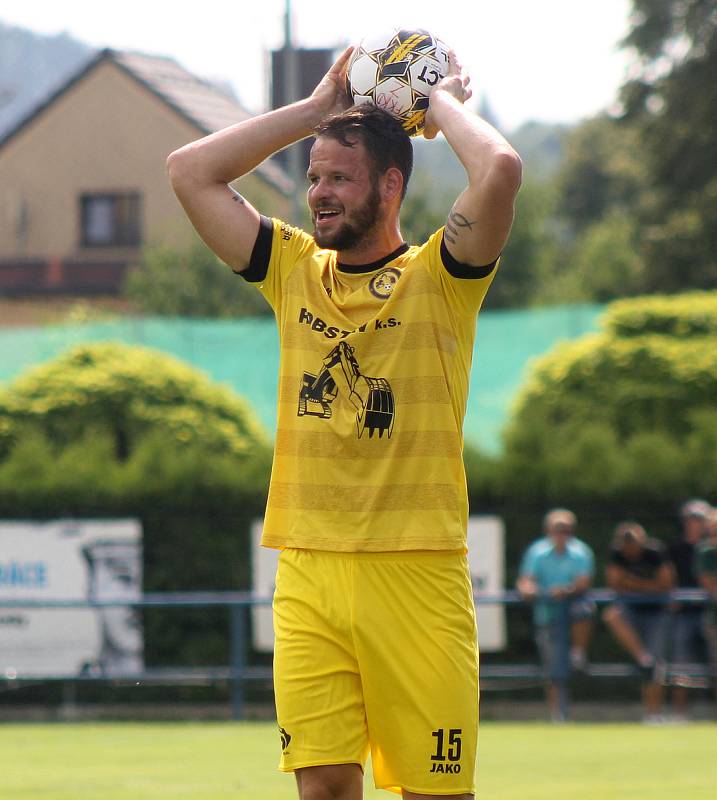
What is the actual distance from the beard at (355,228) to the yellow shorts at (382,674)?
826 millimetres

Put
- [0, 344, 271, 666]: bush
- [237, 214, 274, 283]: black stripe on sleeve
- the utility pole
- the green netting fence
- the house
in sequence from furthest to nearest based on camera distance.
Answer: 1. the house
2. the utility pole
3. the green netting fence
4. [0, 344, 271, 666]: bush
5. [237, 214, 274, 283]: black stripe on sleeve

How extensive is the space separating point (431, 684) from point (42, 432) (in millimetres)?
12876

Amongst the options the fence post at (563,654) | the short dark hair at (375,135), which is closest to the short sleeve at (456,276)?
the short dark hair at (375,135)

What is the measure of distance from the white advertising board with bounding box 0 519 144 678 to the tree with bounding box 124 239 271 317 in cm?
1634

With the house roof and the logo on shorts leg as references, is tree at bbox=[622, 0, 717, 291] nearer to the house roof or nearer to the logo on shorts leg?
the house roof

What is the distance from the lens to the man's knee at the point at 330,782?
416 centimetres

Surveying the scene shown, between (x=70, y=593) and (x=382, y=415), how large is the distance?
11.8 meters

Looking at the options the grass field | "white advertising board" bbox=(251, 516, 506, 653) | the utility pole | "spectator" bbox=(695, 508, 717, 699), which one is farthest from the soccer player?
the utility pole

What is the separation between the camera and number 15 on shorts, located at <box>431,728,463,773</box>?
4.19 m

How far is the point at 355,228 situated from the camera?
4.37m

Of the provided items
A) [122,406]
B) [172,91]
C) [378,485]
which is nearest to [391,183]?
[378,485]

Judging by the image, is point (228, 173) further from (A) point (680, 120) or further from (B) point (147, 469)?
(A) point (680, 120)

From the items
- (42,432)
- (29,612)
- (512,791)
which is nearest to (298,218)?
(42,432)

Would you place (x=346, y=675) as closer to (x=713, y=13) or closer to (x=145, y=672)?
(x=145, y=672)
